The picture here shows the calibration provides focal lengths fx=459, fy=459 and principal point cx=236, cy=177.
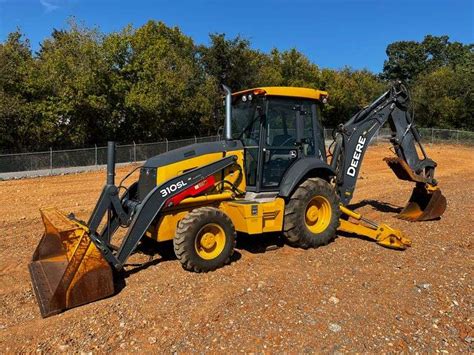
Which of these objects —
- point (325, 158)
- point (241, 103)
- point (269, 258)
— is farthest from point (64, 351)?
point (325, 158)

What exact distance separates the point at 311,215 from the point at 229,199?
4.90 feet

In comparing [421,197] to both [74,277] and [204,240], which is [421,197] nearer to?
[204,240]

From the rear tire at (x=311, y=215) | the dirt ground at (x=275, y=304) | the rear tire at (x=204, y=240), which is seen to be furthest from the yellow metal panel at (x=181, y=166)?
the rear tire at (x=311, y=215)

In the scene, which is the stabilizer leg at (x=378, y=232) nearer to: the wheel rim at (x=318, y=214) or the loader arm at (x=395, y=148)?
the wheel rim at (x=318, y=214)

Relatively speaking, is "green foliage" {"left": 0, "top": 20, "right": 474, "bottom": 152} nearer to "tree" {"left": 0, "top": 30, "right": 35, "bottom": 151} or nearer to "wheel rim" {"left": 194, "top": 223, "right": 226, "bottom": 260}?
"tree" {"left": 0, "top": 30, "right": 35, "bottom": 151}

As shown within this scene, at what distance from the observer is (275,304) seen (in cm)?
509

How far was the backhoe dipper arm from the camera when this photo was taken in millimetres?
8281

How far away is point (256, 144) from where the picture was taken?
22.6 feet

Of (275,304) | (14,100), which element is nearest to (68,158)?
(14,100)

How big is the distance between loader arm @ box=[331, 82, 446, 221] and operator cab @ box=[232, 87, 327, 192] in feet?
3.54

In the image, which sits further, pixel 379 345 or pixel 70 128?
pixel 70 128

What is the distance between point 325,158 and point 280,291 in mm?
3148

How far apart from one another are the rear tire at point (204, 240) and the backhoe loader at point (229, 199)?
0.01 m

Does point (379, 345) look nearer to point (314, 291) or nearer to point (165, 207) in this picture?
point (314, 291)
